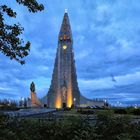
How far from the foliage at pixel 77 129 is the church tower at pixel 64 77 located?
411ft

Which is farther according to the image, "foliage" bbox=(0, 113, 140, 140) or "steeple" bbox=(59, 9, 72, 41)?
"steeple" bbox=(59, 9, 72, 41)

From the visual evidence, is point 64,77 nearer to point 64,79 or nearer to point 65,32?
point 64,79

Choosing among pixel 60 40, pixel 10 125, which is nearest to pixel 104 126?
pixel 10 125

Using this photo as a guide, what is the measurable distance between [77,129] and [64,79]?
130043 millimetres

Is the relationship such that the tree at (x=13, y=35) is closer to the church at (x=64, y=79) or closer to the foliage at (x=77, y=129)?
the foliage at (x=77, y=129)

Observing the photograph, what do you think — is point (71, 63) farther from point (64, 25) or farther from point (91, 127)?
point (91, 127)

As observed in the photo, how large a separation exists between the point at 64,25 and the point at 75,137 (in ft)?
458

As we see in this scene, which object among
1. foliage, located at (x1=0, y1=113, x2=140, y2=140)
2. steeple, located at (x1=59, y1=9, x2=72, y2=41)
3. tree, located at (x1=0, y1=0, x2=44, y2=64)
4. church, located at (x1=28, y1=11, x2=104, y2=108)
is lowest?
foliage, located at (x1=0, y1=113, x2=140, y2=140)

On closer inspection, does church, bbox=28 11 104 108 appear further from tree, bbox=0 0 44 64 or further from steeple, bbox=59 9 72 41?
tree, bbox=0 0 44 64

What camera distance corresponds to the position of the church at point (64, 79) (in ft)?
452

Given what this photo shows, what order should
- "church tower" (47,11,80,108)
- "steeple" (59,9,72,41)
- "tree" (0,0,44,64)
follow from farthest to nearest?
"steeple" (59,9,72,41) → "church tower" (47,11,80,108) → "tree" (0,0,44,64)

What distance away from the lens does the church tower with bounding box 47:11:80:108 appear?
13788 centimetres

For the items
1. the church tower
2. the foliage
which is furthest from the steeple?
the foliage

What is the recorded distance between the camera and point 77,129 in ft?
32.8
